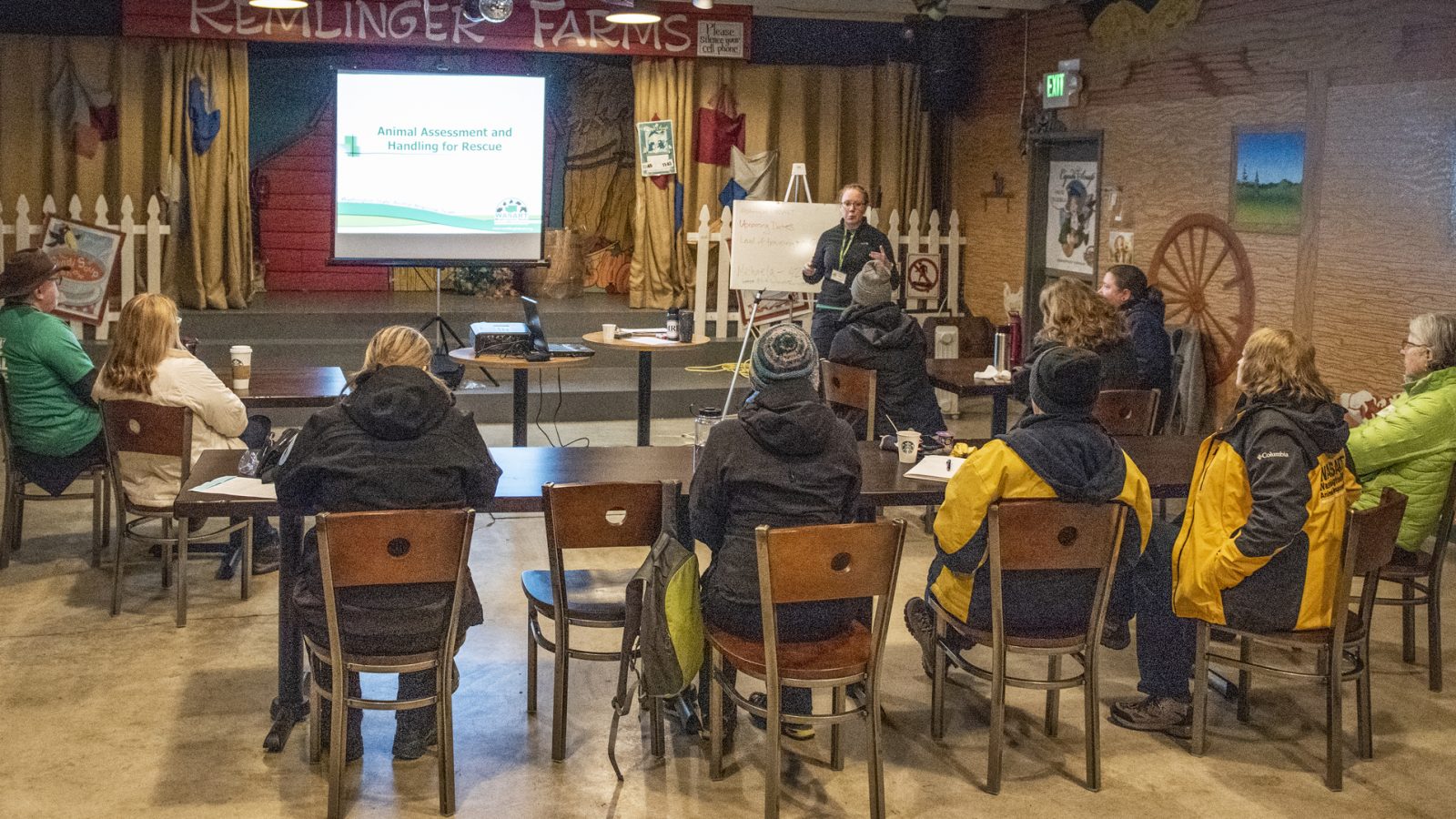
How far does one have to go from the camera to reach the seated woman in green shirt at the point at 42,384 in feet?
17.9

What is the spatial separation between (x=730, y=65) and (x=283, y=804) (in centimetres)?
755

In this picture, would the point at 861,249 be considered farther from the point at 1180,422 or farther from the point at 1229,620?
the point at 1229,620

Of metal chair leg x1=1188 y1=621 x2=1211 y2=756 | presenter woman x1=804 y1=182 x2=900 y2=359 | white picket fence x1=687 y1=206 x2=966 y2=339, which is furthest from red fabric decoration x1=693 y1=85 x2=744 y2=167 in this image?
metal chair leg x1=1188 y1=621 x2=1211 y2=756

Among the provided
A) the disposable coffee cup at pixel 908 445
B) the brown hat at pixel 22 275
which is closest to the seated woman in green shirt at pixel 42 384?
the brown hat at pixel 22 275

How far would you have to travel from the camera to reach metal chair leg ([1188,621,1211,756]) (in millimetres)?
4008

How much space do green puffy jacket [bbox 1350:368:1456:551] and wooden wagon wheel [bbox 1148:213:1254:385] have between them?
3013 mm

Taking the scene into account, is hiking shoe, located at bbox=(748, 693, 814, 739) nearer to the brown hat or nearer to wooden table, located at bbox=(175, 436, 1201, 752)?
wooden table, located at bbox=(175, 436, 1201, 752)

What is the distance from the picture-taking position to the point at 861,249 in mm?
7961

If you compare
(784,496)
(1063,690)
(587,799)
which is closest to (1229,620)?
(1063,690)

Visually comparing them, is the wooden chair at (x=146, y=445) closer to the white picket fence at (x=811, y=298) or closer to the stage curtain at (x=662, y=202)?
the white picket fence at (x=811, y=298)

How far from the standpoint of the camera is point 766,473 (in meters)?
3.60

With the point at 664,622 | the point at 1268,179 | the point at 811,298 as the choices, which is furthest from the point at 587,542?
the point at 811,298

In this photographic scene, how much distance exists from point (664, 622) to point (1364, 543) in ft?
6.11

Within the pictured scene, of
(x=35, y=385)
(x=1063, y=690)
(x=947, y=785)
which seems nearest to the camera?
(x=947, y=785)
